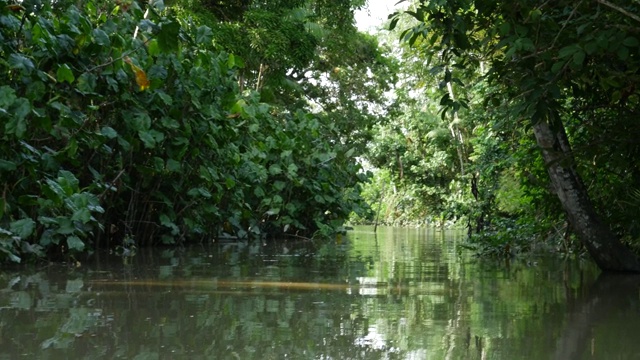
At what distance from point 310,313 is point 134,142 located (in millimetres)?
4183

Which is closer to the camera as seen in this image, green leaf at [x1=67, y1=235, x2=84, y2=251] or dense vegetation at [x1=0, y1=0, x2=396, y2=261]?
dense vegetation at [x1=0, y1=0, x2=396, y2=261]

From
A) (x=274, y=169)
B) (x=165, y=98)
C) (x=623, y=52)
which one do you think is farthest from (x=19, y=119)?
(x=274, y=169)

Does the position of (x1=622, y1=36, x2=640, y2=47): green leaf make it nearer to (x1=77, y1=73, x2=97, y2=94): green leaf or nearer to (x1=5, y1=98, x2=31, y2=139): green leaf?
(x1=5, y1=98, x2=31, y2=139): green leaf

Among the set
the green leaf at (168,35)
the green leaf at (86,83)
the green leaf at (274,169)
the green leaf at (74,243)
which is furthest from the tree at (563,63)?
the green leaf at (274,169)

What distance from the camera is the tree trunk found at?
6.47 metres

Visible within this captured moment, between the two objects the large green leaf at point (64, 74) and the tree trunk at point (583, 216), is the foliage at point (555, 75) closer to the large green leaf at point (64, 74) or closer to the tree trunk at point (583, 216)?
the tree trunk at point (583, 216)

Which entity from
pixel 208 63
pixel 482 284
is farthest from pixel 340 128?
pixel 482 284

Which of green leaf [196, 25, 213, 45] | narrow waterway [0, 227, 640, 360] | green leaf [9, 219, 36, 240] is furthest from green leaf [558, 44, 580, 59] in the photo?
green leaf [196, 25, 213, 45]

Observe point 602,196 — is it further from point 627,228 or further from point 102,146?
point 102,146

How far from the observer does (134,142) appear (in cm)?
759

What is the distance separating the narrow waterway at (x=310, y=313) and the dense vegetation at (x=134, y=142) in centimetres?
62

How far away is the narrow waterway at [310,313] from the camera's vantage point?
294 cm

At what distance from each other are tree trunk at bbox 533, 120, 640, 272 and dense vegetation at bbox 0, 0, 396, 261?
3004 millimetres

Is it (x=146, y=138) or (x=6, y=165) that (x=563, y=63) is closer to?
(x=6, y=165)
